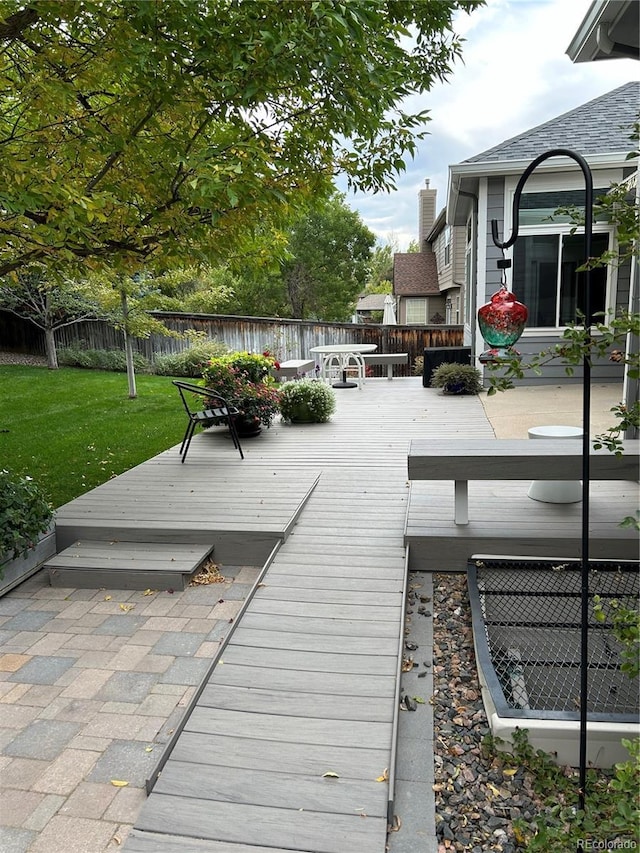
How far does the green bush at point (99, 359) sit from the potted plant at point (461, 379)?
729 centimetres

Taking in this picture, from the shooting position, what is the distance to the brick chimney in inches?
966

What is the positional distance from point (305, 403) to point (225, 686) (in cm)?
529

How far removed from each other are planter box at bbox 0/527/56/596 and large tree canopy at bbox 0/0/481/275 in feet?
6.29

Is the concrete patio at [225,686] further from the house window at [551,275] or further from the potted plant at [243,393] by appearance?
the house window at [551,275]

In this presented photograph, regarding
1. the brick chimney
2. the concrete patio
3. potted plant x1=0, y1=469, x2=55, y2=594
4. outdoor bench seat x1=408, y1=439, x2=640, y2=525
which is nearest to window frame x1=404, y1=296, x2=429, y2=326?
the brick chimney

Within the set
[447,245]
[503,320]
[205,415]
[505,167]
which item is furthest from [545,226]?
[447,245]

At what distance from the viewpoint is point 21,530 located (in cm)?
389

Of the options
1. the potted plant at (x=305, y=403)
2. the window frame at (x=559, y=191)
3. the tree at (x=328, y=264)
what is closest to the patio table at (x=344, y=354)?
the potted plant at (x=305, y=403)

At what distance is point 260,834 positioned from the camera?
1947 mm

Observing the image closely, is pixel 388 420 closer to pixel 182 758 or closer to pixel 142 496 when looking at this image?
pixel 142 496

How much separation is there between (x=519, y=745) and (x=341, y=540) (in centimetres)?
187

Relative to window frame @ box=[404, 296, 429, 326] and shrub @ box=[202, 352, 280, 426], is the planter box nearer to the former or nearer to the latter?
shrub @ box=[202, 352, 280, 426]

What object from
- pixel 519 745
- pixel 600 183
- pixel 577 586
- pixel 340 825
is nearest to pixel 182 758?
pixel 340 825

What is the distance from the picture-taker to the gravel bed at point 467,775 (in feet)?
6.54
